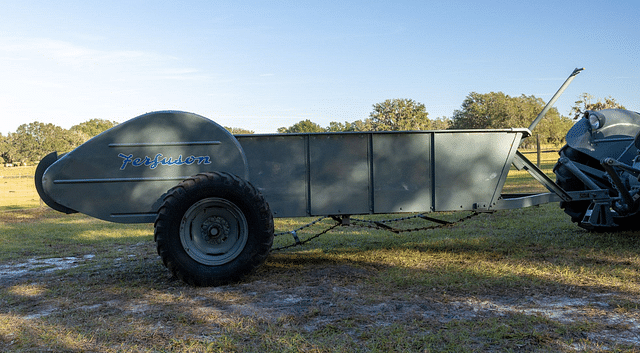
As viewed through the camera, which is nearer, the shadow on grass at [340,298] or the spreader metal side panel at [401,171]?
the shadow on grass at [340,298]

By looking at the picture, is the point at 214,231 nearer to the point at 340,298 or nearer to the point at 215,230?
the point at 215,230

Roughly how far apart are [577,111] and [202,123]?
48.2 meters

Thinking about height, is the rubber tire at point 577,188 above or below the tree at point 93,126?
below

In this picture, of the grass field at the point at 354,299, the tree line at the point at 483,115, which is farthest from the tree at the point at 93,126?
the grass field at the point at 354,299

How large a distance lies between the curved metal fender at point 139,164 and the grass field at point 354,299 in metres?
1.01

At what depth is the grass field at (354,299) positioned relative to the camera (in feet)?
12.7

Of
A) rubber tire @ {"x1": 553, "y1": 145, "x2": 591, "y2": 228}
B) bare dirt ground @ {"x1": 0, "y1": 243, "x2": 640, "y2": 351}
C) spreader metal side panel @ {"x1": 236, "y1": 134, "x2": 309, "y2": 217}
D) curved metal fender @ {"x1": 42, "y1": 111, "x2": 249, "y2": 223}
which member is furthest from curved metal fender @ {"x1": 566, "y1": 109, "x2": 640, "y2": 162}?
curved metal fender @ {"x1": 42, "y1": 111, "x2": 249, "y2": 223}

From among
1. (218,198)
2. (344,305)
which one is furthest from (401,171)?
(218,198)

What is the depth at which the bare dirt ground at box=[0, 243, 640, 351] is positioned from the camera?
4.27m

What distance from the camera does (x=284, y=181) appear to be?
6.20 metres

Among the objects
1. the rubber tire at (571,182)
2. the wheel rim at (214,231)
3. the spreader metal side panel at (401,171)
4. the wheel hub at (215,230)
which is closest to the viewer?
the wheel rim at (214,231)

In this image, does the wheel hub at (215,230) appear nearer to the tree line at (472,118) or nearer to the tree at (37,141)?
the tree line at (472,118)

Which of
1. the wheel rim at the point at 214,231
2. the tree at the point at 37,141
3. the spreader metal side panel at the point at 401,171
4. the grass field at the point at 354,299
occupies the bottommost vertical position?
the grass field at the point at 354,299

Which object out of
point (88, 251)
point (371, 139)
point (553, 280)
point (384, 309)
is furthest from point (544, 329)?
point (88, 251)
